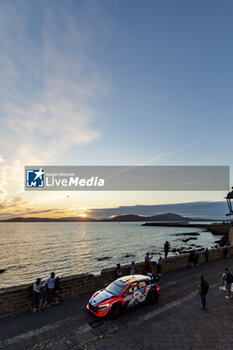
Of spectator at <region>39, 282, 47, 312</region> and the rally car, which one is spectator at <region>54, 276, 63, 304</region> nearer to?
spectator at <region>39, 282, 47, 312</region>

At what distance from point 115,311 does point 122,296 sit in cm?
69

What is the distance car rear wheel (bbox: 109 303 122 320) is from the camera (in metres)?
8.99

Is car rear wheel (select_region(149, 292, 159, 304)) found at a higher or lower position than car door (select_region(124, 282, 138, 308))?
lower

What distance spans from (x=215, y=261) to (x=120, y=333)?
1643 centimetres

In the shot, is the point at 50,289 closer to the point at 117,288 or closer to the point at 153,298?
the point at 117,288

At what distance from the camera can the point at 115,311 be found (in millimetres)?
9141

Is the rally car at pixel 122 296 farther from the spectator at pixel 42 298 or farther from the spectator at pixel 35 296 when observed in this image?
the spectator at pixel 35 296

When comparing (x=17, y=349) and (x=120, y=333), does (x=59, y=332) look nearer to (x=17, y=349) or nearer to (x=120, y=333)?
(x=17, y=349)

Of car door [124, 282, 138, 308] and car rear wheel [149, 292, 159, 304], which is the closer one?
car door [124, 282, 138, 308]

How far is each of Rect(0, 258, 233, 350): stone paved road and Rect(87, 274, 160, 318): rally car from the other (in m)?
0.37

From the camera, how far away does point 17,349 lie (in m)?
6.93

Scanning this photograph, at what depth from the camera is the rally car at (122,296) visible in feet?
29.6

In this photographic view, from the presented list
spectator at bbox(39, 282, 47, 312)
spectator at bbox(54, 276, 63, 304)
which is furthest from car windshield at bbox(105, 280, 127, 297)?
spectator at bbox(39, 282, 47, 312)

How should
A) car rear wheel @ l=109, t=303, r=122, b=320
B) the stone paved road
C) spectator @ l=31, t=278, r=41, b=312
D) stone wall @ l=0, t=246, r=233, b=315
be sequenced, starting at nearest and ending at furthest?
1. the stone paved road
2. car rear wheel @ l=109, t=303, r=122, b=320
3. stone wall @ l=0, t=246, r=233, b=315
4. spectator @ l=31, t=278, r=41, b=312
